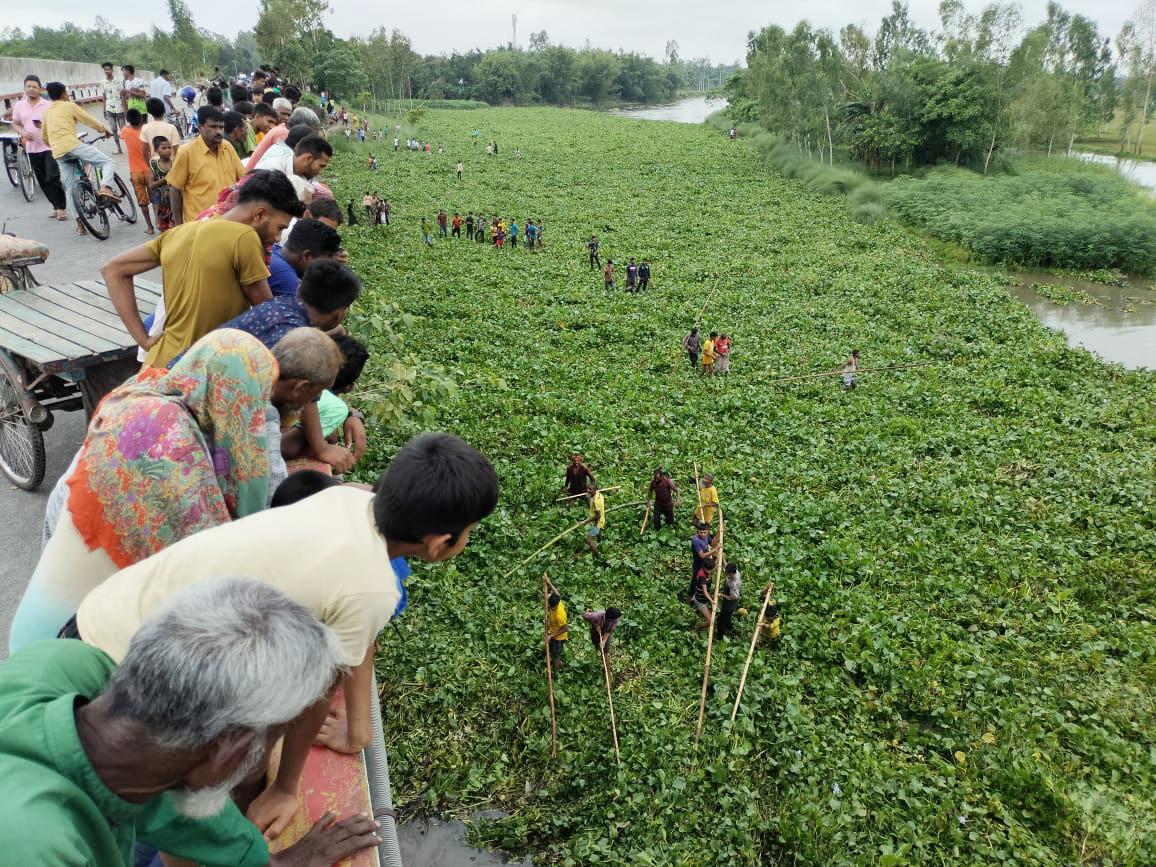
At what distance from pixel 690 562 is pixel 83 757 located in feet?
24.3

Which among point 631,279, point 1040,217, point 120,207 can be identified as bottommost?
point 631,279

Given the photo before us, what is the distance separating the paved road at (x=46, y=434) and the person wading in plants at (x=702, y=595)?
18.2ft

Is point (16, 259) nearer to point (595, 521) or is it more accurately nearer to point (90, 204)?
point (90, 204)

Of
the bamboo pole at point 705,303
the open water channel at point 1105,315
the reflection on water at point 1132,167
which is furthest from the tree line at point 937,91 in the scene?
the bamboo pole at point 705,303

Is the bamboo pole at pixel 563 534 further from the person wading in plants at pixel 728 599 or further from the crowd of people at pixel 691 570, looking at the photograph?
the person wading in plants at pixel 728 599

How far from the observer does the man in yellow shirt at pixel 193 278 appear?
377 centimetres

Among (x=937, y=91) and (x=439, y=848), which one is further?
(x=937, y=91)

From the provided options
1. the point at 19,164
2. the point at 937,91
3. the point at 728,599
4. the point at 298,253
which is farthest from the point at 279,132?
the point at 937,91

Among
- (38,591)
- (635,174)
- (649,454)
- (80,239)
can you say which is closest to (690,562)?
(649,454)

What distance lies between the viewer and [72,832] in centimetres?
129

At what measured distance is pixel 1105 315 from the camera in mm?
19219

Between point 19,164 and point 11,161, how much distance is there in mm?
423

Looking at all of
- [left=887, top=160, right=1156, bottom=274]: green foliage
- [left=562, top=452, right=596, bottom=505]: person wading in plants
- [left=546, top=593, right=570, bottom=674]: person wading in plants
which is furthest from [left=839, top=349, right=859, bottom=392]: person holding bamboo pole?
[left=887, top=160, right=1156, bottom=274]: green foliage

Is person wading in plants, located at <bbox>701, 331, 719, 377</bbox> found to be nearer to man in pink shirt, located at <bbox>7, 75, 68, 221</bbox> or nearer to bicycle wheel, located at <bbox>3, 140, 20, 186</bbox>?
man in pink shirt, located at <bbox>7, 75, 68, 221</bbox>
